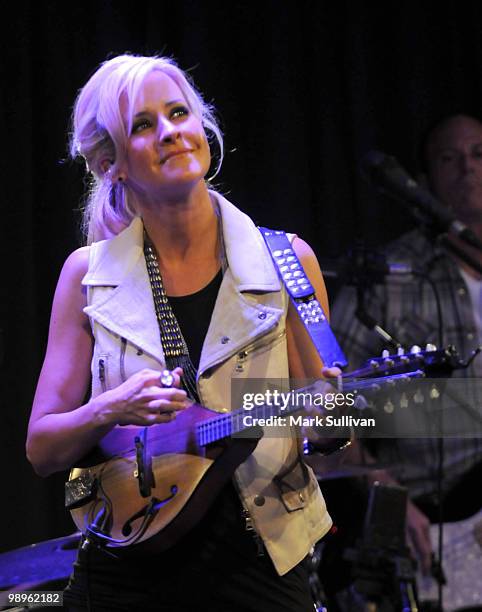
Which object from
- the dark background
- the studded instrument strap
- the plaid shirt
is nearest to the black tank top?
the studded instrument strap

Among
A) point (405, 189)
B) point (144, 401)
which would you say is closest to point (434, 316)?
point (405, 189)

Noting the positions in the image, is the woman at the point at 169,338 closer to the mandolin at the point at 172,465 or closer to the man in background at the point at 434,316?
the mandolin at the point at 172,465

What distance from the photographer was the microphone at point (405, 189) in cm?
253

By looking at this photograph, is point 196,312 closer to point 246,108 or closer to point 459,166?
point 246,108

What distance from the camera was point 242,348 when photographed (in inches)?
70.0

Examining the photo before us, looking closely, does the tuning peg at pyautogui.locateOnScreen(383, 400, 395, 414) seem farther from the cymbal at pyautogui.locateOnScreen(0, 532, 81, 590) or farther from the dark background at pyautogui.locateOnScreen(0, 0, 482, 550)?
the dark background at pyautogui.locateOnScreen(0, 0, 482, 550)

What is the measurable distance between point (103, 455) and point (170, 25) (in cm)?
220

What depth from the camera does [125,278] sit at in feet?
6.39

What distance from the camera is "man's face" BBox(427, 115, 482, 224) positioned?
3672mm

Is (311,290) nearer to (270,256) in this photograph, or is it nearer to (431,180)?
(270,256)

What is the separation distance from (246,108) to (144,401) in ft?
7.17

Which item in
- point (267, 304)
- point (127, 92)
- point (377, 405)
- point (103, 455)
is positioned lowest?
point (103, 455)

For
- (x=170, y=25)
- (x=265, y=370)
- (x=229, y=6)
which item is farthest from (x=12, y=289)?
(x=265, y=370)

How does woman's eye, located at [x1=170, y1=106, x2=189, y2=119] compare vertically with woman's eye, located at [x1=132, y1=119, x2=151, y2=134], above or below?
above
